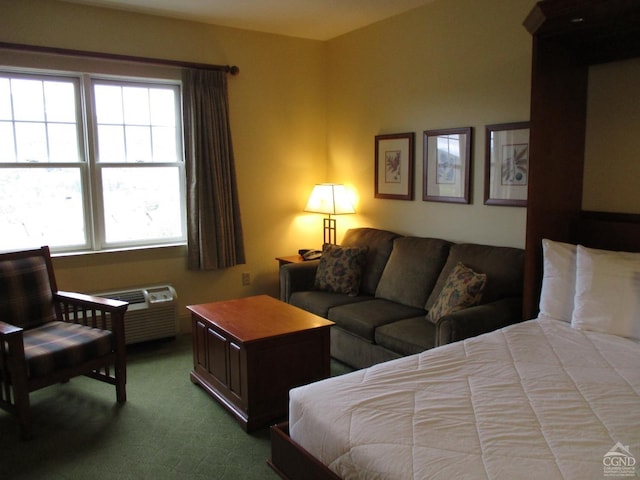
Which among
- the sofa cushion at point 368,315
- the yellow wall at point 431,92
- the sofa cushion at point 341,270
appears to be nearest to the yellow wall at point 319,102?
the yellow wall at point 431,92

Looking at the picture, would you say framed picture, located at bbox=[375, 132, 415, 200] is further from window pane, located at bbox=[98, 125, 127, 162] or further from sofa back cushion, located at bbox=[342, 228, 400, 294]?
window pane, located at bbox=[98, 125, 127, 162]

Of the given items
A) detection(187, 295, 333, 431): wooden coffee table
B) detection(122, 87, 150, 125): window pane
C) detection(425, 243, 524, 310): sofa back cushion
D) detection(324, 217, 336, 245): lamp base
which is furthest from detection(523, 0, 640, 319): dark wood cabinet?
detection(122, 87, 150, 125): window pane

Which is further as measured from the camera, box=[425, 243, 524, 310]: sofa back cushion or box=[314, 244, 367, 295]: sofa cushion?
box=[314, 244, 367, 295]: sofa cushion

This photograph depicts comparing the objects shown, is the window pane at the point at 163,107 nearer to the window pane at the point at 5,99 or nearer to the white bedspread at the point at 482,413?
the window pane at the point at 5,99

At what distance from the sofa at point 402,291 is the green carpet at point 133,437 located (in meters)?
0.97

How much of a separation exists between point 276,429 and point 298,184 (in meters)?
3.28

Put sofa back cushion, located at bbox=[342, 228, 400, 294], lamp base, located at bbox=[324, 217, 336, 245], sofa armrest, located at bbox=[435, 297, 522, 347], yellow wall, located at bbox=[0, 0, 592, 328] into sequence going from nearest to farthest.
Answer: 1. sofa armrest, located at bbox=[435, 297, 522, 347]
2. yellow wall, located at bbox=[0, 0, 592, 328]
3. sofa back cushion, located at bbox=[342, 228, 400, 294]
4. lamp base, located at bbox=[324, 217, 336, 245]

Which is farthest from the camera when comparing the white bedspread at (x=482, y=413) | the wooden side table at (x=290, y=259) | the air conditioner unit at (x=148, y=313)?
the wooden side table at (x=290, y=259)

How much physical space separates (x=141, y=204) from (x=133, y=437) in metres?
2.16

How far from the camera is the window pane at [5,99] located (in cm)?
370

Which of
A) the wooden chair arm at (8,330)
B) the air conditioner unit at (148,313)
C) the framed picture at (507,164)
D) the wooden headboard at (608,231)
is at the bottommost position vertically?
the air conditioner unit at (148,313)

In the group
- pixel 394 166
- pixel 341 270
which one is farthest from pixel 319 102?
pixel 341 270

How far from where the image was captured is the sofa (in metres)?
2.99

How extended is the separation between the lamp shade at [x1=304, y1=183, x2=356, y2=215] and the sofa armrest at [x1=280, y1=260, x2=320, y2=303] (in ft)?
2.03
